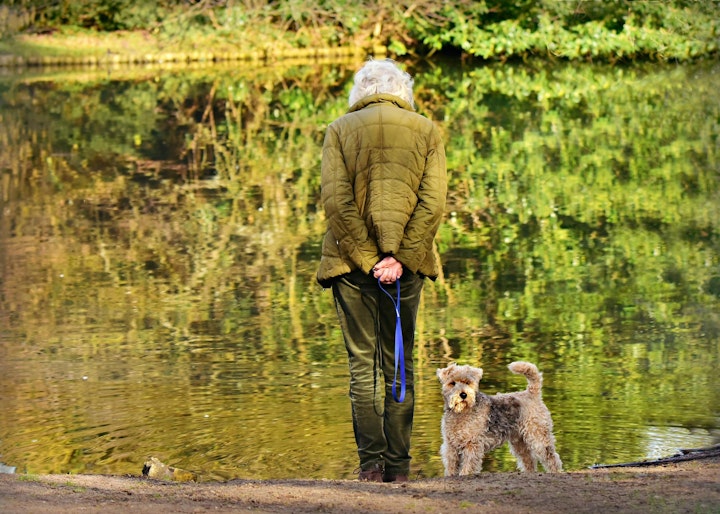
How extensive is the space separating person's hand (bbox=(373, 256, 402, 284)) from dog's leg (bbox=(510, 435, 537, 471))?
3.25 feet

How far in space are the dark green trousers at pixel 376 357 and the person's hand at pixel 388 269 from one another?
0.09 m

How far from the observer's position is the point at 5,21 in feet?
124

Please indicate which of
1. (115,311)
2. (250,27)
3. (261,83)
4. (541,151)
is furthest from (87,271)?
(250,27)

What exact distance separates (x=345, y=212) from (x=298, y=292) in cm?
491

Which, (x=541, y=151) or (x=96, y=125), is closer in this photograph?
(x=541, y=151)

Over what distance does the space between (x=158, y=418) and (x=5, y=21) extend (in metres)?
32.8

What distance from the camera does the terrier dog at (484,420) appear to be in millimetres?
5703

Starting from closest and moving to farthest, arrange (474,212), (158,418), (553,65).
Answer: (158,418)
(474,212)
(553,65)

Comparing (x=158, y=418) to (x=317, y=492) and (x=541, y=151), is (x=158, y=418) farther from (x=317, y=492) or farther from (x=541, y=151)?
(x=541, y=151)

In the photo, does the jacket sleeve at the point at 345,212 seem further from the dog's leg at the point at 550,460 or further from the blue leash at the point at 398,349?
the dog's leg at the point at 550,460

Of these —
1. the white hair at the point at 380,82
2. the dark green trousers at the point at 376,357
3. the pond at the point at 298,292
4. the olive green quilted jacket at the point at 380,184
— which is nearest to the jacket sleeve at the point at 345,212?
the olive green quilted jacket at the point at 380,184

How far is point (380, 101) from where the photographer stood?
566 cm

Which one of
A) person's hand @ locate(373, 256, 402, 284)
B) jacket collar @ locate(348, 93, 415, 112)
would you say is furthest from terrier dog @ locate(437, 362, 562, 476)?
jacket collar @ locate(348, 93, 415, 112)

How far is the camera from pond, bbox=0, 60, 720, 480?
23.0 ft
